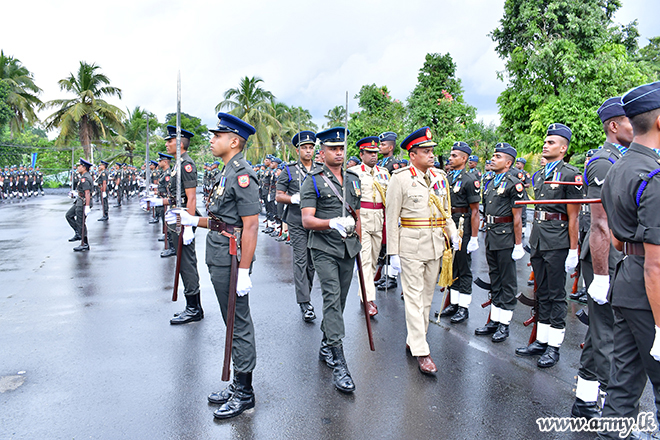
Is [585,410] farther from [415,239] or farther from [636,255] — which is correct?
→ [415,239]

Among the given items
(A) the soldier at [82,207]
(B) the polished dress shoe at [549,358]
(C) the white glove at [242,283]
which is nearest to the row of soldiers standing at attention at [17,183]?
(A) the soldier at [82,207]

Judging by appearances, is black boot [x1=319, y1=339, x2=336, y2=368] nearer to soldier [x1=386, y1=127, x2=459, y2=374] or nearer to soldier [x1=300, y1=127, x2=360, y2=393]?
soldier [x1=300, y1=127, x2=360, y2=393]

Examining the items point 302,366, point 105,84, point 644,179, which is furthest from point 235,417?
point 105,84

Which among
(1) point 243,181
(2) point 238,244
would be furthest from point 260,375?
(1) point 243,181

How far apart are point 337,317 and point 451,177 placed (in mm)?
3148

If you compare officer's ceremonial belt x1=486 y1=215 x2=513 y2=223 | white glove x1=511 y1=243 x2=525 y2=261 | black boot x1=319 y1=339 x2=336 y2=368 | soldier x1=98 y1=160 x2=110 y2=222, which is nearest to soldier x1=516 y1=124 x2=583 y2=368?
white glove x1=511 y1=243 x2=525 y2=261

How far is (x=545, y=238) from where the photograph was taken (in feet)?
13.7

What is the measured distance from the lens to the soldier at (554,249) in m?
4.09

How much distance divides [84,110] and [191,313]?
32905 millimetres

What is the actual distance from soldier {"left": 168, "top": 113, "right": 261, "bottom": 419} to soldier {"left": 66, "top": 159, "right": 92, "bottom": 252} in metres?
7.85

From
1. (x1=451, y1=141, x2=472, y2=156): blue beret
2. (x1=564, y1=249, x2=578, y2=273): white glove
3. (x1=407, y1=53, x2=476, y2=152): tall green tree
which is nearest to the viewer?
(x1=564, y1=249, x2=578, y2=273): white glove

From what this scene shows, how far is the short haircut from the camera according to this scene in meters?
2.27

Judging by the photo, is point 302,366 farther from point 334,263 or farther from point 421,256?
point 421,256

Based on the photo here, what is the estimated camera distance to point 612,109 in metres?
3.11
